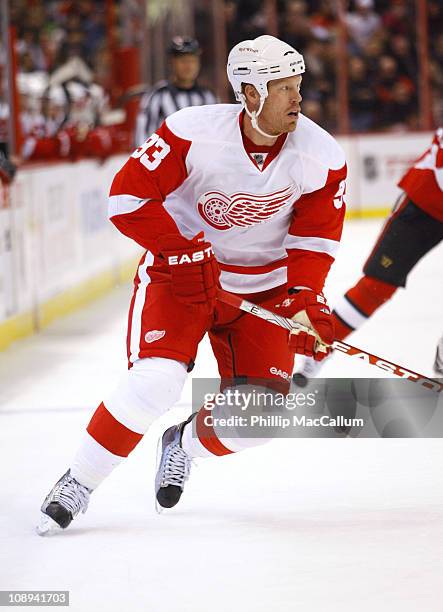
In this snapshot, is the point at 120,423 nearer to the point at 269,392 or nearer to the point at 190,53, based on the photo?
the point at 269,392

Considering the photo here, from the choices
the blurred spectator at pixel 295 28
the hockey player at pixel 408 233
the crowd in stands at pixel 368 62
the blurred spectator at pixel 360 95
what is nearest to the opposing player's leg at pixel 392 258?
the hockey player at pixel 408 233

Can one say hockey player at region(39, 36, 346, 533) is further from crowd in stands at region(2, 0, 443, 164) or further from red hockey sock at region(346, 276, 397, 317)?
crowd in stands at region(2, 0, 443, 164)

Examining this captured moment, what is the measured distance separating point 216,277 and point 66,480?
0.54 metres

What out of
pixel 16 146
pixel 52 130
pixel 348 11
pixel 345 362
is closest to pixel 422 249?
pixel 345 362

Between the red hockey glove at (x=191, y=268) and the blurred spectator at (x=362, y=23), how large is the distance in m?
9.13

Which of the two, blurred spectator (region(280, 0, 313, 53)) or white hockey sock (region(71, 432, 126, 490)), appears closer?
white hockey sock (region(71, 432, 126, 490))

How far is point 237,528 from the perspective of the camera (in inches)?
111

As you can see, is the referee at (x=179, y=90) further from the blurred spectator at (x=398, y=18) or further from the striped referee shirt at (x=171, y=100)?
the blurred spectator at (x=398, y=18)

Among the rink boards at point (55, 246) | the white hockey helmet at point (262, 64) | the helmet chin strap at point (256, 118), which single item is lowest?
the rink boards at point (55, 246)

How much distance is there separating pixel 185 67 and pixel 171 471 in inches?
136

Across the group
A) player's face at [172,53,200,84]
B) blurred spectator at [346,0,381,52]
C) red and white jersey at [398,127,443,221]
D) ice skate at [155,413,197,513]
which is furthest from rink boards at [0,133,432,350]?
blurred spectator at [346,0,381,52]

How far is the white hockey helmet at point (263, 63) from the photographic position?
277 cm

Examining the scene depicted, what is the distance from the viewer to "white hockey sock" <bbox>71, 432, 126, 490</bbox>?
8.96 feet

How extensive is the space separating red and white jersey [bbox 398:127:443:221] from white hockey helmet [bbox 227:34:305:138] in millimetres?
1264
